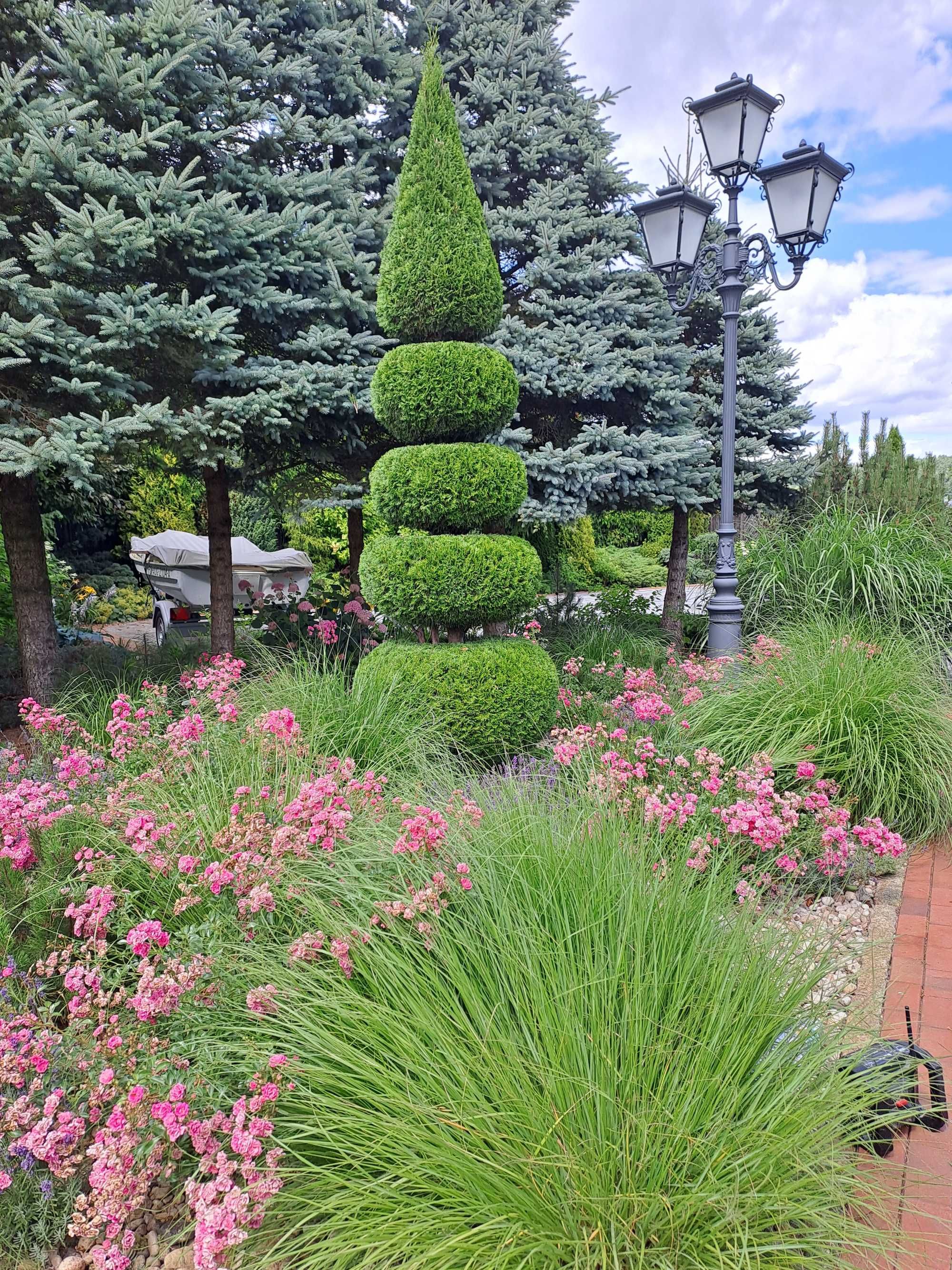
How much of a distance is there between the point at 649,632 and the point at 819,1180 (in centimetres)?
716

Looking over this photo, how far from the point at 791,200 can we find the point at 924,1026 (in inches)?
202

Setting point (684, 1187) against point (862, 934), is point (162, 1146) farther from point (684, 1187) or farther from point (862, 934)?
point (862, 934)

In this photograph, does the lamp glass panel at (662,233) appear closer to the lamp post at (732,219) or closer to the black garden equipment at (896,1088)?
the lamp post at (732,219)

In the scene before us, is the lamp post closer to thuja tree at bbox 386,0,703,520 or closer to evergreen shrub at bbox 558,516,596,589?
thuja tree at bbox 386,0,703,520

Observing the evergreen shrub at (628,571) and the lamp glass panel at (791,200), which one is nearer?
the lamp glass panel at (791,200)

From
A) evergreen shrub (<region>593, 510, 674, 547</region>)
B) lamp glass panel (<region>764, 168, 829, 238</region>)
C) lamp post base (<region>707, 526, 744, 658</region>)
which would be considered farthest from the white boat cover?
evergreen shrub (<region>593, 510, 674, 547</region>)

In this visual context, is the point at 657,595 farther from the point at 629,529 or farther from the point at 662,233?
the point at 629,529

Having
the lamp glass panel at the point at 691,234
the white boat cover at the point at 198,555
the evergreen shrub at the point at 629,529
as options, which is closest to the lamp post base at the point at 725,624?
the lamp glass panel at the point at 691,234

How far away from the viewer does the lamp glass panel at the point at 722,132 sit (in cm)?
499

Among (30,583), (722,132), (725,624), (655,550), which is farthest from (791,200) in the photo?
(655,550)

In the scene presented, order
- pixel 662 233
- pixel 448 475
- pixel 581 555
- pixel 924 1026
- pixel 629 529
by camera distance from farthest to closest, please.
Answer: pixel 629 529, pixel 581 555, pixel 662 233, pixel 448 475, pixel 924 1026

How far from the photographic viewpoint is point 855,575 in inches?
239

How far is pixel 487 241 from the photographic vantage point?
16.0 feet

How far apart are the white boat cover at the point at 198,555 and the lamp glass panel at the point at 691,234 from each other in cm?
900
